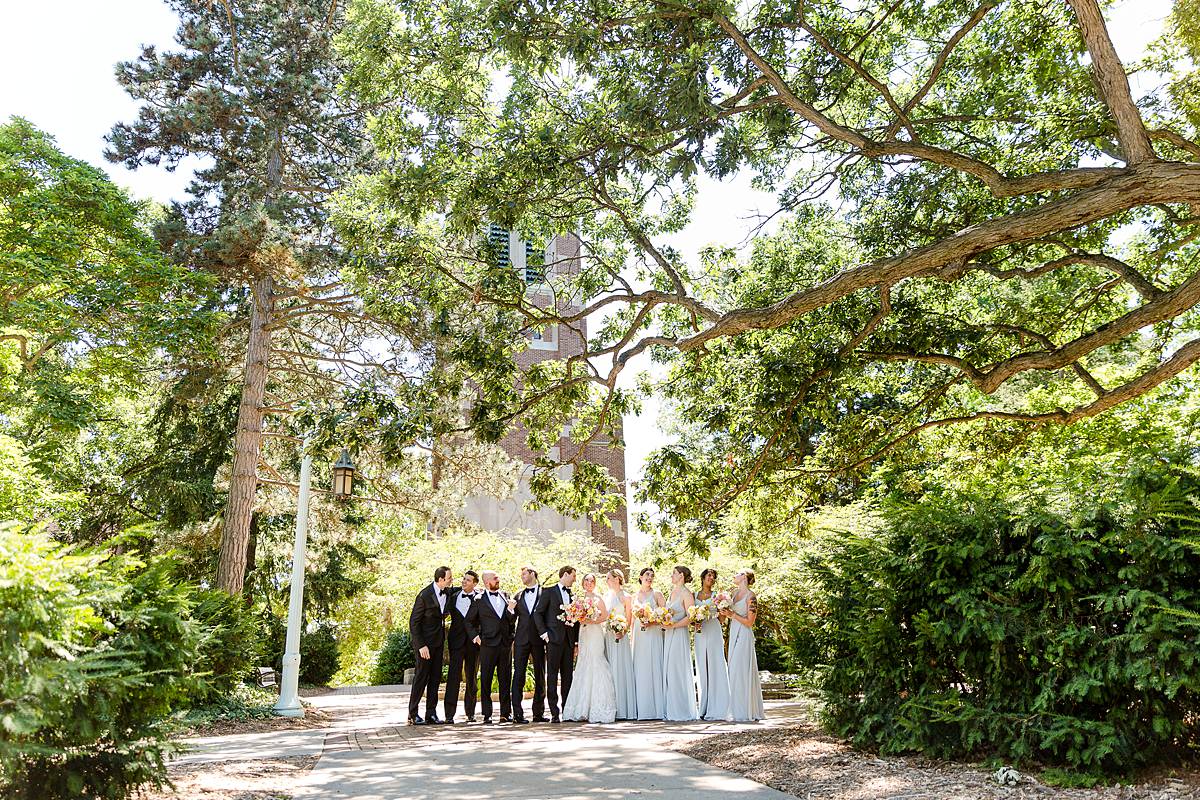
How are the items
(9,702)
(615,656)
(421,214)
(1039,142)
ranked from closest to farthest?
(9,702) → (1039,142) → (421,214) → (615,656)

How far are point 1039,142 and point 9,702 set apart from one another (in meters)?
11.7

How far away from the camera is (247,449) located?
61.9ft

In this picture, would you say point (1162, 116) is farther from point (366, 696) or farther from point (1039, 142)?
point (366, 696)

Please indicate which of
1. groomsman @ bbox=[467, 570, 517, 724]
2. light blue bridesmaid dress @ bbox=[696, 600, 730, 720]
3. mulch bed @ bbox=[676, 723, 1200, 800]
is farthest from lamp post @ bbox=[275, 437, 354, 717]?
mulch bed @ bbox=[676, 723, 1200, 800]

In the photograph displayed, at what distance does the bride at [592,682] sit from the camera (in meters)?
13.4

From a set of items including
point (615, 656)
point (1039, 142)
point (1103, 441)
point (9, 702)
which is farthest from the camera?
point (615, 656)

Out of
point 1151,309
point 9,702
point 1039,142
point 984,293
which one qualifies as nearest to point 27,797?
point 9,702

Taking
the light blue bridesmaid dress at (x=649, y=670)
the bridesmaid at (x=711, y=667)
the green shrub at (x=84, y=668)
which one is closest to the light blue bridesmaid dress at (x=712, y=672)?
the bridesmaid at (x=711, y=667)

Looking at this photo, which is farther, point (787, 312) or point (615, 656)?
point (615, 656)

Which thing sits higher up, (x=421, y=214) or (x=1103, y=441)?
(x=421, y=214)

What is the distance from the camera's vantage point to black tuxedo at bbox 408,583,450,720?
13336mm

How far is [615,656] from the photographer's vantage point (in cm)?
1395

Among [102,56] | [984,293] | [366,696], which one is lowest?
[366,696]

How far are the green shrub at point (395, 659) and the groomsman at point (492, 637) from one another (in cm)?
1357
